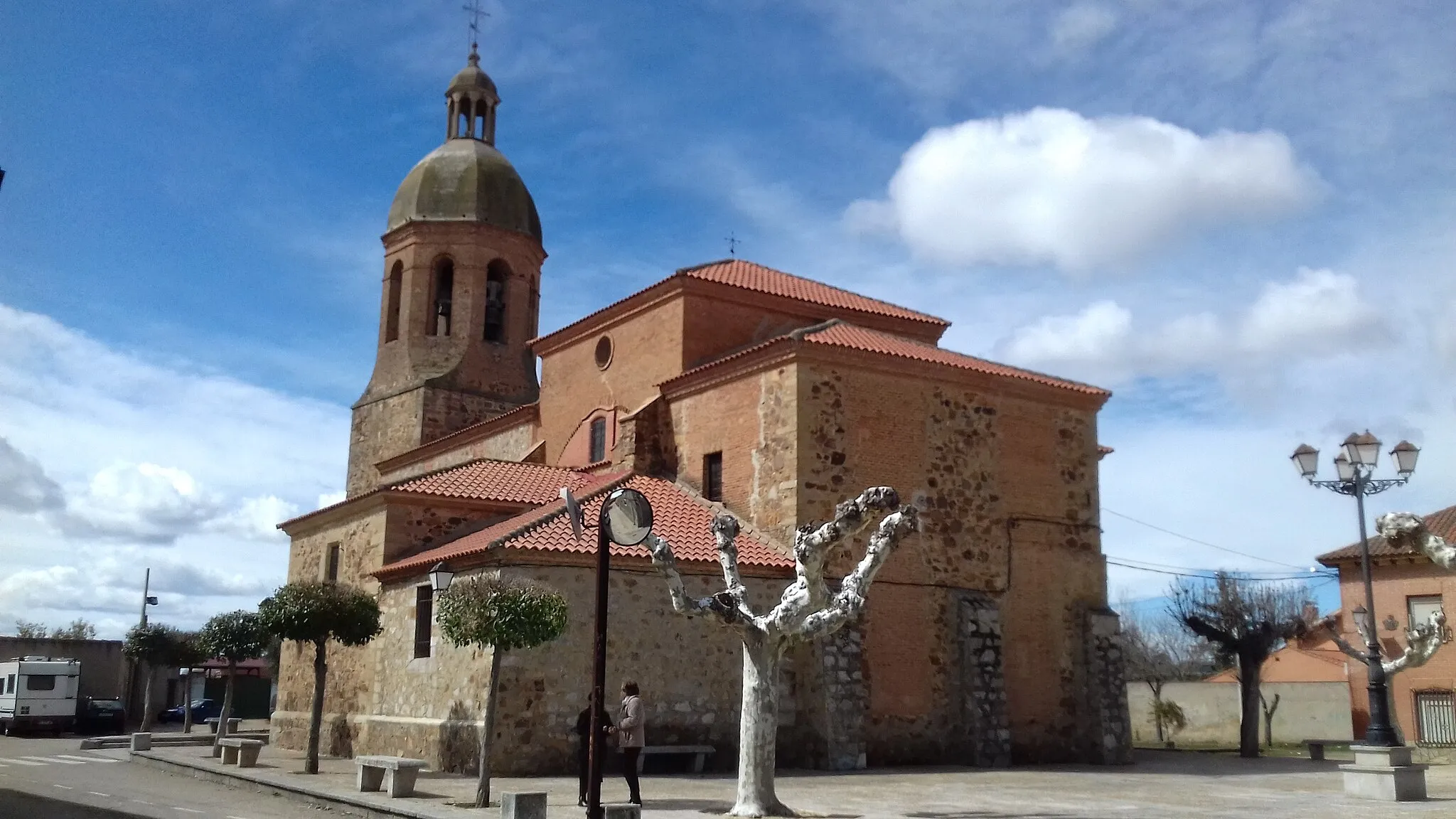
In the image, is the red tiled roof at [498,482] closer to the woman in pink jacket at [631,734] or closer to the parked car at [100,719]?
the woman in pink jacket at [631,734]

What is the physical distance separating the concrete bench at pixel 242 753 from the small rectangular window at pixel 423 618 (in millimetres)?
2779

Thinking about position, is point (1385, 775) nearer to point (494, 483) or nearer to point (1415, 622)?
point (494, 483)

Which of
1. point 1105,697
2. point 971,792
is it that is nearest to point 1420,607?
point 1105,697

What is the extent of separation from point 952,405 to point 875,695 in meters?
5.14

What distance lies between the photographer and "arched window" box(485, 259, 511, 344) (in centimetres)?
3133

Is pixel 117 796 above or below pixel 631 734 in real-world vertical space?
below

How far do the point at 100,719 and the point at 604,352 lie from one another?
62.4 ft

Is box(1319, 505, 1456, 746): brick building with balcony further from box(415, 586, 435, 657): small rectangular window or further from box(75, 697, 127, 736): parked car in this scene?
box(75, 697, 127, 736): parked car

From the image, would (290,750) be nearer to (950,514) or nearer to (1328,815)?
(950,514)

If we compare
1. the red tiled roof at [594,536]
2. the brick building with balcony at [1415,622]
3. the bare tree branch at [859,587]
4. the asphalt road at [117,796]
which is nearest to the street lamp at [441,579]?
the red tiled roof at [594,536]

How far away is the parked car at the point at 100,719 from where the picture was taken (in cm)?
3253

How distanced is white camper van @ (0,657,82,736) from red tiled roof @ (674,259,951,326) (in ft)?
70.5

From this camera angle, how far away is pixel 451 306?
102 feet

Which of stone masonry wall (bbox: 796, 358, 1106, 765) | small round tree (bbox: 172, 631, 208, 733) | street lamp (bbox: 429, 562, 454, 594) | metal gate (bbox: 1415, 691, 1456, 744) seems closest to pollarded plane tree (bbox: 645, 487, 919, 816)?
street lamp (bbox: 429, 562, 454, 594)
